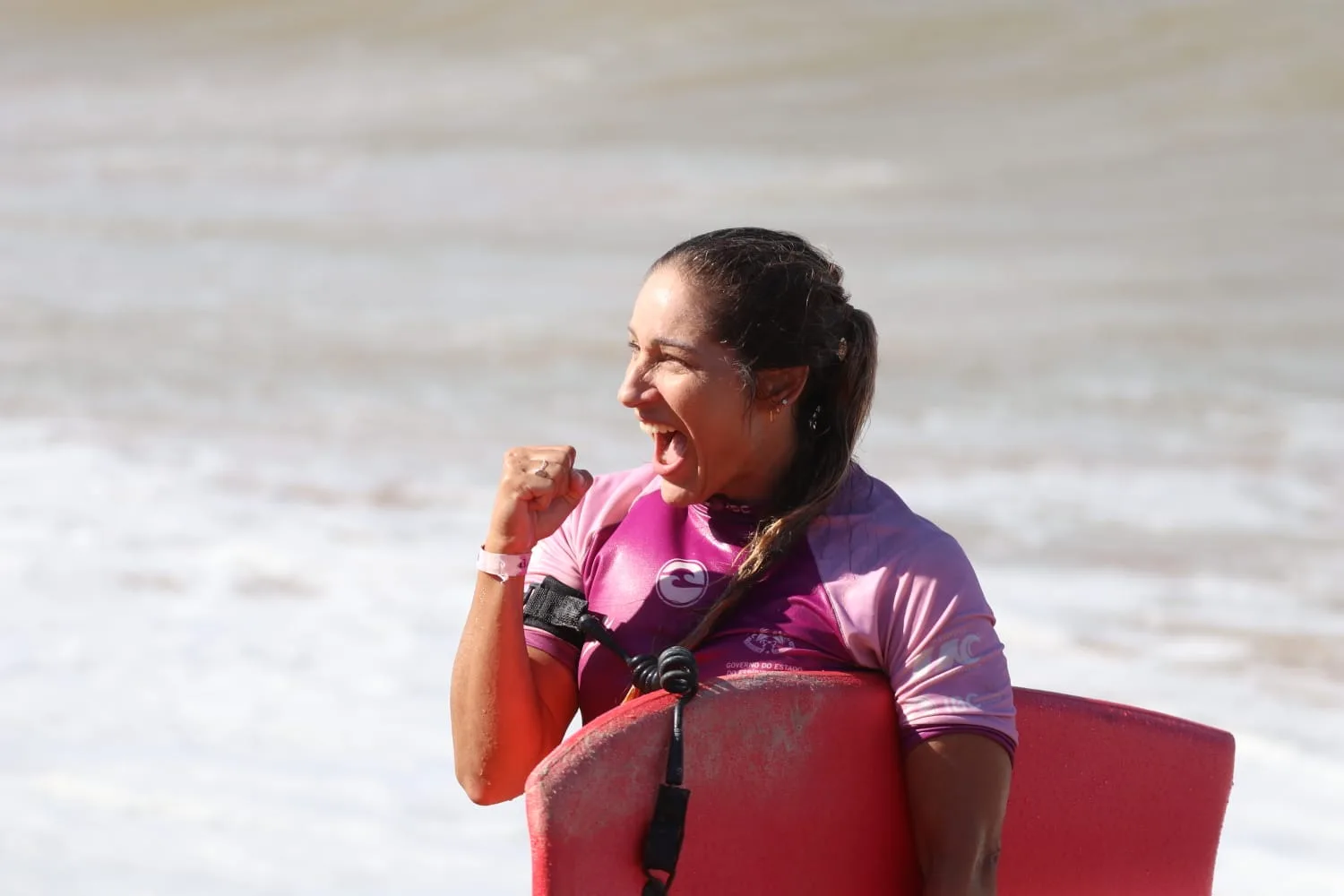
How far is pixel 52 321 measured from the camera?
10.9 m

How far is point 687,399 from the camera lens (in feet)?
7.54

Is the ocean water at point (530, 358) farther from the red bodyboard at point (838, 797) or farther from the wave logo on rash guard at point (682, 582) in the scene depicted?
the wave logo on rash guard at point (682, 582)

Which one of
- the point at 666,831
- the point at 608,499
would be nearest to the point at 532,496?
the point at 608,499

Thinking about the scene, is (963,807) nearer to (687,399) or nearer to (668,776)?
(668,776)

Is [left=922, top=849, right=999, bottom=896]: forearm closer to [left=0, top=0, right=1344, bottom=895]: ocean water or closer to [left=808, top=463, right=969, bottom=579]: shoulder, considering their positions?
[left=808, top=463, right=969, bottom=579]: shoulder

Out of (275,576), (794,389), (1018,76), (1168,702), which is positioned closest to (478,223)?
(1018,76)

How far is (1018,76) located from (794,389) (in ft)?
63.6

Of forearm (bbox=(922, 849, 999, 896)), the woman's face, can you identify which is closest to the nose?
the woman's face

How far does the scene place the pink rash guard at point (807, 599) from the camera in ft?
7.16

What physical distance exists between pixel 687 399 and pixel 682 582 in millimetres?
240

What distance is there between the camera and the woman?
2.18 meters

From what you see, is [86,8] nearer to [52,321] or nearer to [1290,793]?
[52,321]

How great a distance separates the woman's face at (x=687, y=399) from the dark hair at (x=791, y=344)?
2cm

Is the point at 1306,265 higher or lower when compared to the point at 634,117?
lower
